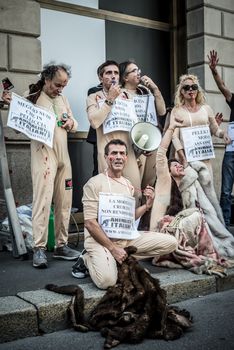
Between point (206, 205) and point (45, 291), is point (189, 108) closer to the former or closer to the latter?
point (206, 205)

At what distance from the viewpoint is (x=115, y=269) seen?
466 centimetres

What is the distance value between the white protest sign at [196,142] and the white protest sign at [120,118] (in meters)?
0.73

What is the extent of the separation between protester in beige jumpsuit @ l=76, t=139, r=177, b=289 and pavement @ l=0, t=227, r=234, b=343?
17 cm

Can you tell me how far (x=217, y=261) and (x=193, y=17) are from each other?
492 centimetres

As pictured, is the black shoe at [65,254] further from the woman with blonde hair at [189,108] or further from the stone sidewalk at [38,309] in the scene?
the woman with blonde hair at [189,108]

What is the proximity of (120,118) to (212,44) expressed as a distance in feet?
12.4

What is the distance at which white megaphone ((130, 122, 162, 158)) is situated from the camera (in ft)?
19.5

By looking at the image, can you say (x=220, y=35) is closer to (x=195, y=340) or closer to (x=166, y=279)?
(x=166, y=279)

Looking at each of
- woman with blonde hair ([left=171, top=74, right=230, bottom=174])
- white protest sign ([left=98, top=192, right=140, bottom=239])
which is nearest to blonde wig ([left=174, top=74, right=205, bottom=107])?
Result: woman with blonde hair ([left=171, top=74, right=230, bottom=174])

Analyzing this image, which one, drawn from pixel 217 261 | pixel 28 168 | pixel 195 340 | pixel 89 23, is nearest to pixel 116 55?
pixel 89 23

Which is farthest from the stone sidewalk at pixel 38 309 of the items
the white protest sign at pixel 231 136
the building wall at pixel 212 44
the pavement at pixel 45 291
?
the building wall at pixel 212 44

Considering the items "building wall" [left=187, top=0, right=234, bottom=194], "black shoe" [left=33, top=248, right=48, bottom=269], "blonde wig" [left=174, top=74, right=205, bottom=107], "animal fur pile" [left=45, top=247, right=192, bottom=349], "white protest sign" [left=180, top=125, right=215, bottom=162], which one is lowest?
"animal fur pile" [left=45, top=247, right=192, bottom=349]

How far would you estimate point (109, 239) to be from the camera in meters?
4.92

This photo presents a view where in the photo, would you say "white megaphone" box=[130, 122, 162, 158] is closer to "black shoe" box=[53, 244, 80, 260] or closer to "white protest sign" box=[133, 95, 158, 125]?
"white protest sign" box=[133, 95, 158, 125]
